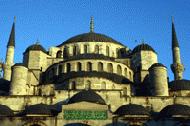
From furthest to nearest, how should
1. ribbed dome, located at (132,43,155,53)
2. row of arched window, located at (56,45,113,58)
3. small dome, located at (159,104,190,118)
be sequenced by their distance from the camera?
row of arched window, located at (56,45,113,58)
ribbed dome, located at (132,43,155,53)
small dome, located at (159,104,190,118)

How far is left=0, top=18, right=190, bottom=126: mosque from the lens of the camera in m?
25.0

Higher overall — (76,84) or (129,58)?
(129,58)

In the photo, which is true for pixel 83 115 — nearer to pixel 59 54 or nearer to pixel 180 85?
pixel 180 85

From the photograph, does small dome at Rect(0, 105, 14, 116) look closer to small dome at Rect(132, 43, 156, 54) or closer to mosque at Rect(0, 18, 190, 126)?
mosque at Rect(0, 18, 190, 126)

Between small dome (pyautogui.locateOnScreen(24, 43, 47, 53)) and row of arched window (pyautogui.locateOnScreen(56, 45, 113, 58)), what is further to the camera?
row of arched window (pyautogui.locateOnScreen(56, 45, 113, 58))

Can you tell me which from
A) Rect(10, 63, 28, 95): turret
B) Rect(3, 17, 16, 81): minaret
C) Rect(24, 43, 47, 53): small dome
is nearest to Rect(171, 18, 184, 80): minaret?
Rect(24, 43, 47, 53): small dome

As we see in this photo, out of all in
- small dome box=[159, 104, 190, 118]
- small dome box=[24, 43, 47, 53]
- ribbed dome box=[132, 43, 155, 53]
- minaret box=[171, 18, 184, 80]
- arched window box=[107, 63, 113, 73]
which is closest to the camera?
small dome box=[159, 104, 190, 118]

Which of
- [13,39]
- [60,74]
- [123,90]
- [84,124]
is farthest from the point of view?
[13,39]

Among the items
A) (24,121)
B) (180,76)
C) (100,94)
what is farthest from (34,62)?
(180,76)

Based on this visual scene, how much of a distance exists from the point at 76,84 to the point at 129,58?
10.5 m

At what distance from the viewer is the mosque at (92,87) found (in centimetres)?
2502

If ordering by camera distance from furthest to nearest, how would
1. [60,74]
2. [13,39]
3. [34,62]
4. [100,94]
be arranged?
[13,39]
[34,62]
[60,74]
[100,94]

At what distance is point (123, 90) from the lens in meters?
31.8

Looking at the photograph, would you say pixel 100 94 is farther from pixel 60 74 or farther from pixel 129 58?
pixel 129 58
